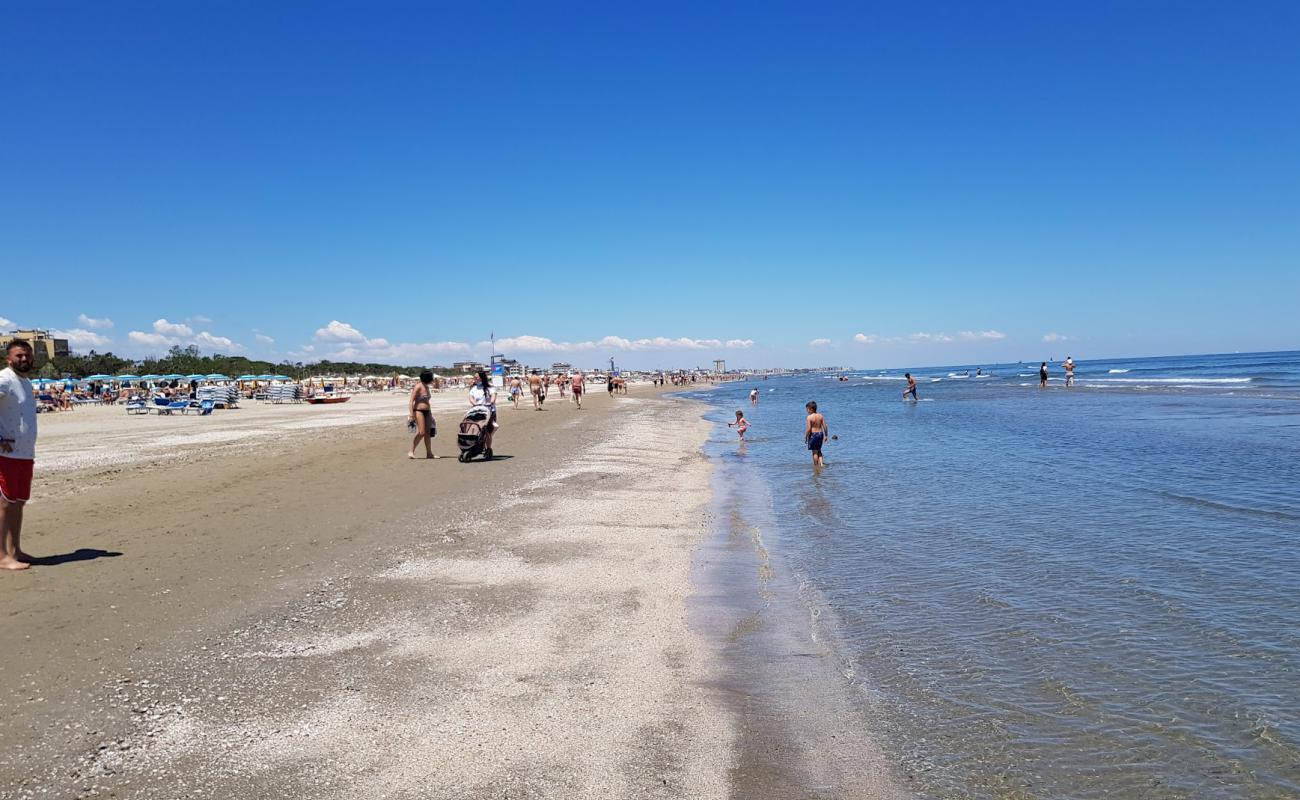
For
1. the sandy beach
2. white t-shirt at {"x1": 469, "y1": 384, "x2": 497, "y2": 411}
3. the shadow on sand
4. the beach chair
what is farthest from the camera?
the beach chair

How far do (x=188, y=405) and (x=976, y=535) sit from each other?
1650 inches

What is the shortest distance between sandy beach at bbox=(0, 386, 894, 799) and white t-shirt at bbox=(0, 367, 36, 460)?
3.80 ft

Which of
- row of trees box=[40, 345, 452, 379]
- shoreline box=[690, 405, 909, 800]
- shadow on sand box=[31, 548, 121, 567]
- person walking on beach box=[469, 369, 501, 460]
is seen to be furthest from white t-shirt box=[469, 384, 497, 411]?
row of trees box=[40, 345, 452, 379]

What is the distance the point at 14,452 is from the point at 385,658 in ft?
15.4

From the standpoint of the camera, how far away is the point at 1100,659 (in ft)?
16.7

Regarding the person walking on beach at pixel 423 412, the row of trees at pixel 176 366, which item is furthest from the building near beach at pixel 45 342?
the person walking on beach at pixel 423 412

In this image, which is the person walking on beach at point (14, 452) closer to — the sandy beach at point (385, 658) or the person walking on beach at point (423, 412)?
the sandy beach at point (385, 658)

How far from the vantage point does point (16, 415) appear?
6.66m

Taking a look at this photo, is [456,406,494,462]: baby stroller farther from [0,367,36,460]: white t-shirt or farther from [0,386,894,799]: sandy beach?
[0,367,36,460]: white t-shirt

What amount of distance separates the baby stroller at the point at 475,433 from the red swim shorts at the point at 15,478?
8.62 m

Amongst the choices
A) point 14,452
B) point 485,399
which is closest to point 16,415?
point 14,452

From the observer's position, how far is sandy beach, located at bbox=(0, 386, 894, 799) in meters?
3.51

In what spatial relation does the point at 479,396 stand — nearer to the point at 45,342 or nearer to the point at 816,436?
the point at 816,436

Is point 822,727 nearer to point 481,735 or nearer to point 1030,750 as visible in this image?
point 1030,750
